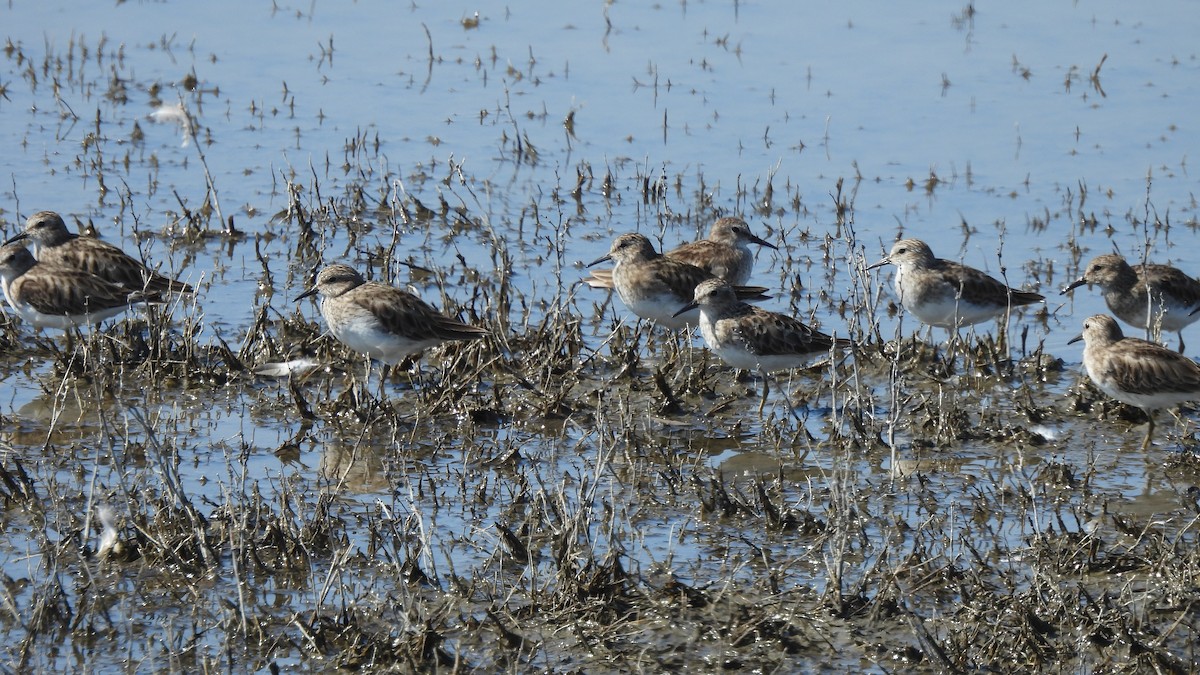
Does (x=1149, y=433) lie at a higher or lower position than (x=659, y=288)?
lower

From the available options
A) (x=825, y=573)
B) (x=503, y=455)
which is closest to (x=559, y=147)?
(x=503, y=455)

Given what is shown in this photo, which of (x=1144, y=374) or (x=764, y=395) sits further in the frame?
(x=764, y=395)

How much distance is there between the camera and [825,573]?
7863mm

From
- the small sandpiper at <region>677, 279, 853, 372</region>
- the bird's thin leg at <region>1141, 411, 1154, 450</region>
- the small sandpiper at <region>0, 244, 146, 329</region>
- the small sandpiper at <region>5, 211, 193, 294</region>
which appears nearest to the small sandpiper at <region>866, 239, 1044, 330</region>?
the small sandpiper at <region>677, 279, 853, 372</region>

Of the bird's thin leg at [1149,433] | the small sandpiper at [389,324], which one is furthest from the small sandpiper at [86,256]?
the bird's thin leg at [1149,433]

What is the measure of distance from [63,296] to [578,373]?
334cm

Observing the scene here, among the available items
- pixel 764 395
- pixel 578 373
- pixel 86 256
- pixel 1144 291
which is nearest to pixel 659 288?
pixel 578 373

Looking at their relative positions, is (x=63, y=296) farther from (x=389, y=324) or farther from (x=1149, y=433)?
(x=1149, y=433)

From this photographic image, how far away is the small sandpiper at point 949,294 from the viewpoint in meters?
11.9

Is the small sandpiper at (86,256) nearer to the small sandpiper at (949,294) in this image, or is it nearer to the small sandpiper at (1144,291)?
the small sandpiper at (949,294)

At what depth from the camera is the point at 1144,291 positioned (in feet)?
39.1

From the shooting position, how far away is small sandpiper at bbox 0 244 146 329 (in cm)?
1066

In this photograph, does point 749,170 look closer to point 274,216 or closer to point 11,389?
point 274,216

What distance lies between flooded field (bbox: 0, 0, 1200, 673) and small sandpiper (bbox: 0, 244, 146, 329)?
0.27 meters
